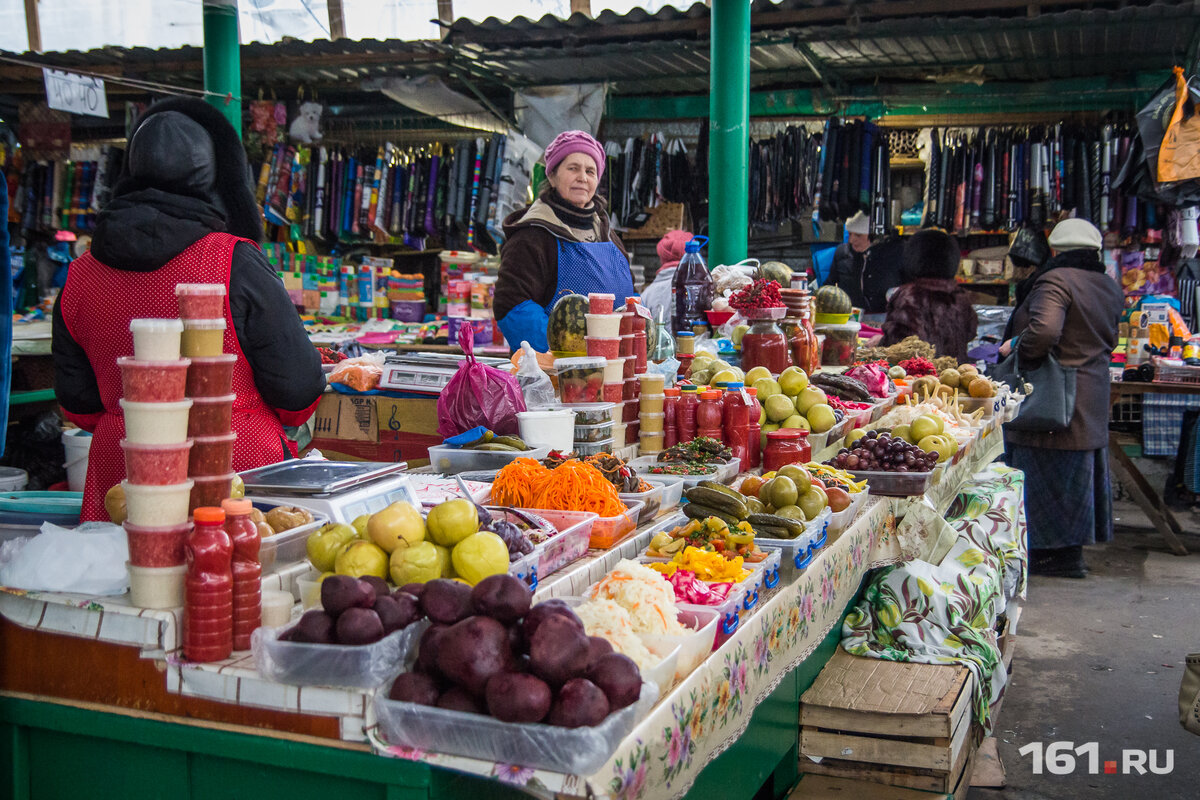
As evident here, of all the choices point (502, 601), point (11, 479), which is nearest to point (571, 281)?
point (502, 601)

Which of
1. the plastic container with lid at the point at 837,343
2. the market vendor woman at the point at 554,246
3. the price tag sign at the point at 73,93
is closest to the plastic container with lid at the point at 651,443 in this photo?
the market vendor woman at the point at 554,246

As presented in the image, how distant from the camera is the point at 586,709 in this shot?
4.65ft

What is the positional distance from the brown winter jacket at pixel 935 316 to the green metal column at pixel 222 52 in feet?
17.0

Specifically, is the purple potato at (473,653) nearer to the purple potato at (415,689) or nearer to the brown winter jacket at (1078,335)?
the purple potato at (415,689)

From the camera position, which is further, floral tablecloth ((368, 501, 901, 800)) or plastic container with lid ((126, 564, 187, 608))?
plastic container with lid ((126, 564, 187, 608))

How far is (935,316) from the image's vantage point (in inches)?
296

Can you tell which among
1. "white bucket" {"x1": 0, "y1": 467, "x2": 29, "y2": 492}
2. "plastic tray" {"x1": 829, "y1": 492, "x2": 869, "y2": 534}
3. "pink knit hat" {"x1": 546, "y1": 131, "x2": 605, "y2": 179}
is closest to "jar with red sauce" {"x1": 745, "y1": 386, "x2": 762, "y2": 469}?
"plastic tray" {"x1": 829, "y1": 492, "x2": 869, "y2": 534}

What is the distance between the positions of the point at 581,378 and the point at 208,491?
4.97ft

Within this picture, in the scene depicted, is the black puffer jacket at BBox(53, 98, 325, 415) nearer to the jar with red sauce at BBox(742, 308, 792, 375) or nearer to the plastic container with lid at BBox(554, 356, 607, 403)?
the plastic container with lid at BBox(554, 356, 607, 403)

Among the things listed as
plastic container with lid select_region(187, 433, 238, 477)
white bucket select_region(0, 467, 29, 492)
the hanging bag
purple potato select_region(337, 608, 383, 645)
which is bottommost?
white bucket select_region(0, 467, 29, 492)

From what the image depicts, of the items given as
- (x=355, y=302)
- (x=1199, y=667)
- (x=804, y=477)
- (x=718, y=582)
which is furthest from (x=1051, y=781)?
(x=355, y=302)

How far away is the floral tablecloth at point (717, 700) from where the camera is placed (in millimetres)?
1461

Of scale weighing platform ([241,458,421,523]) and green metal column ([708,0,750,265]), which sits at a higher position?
green metal column ([708,0,750,265])

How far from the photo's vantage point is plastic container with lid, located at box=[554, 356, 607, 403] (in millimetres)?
3117
